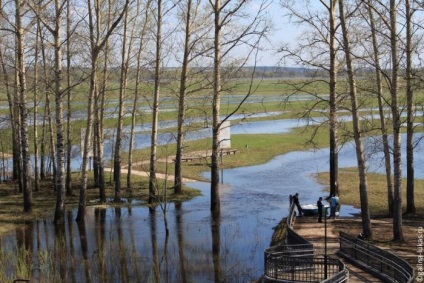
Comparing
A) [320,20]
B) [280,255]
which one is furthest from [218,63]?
[280,255]

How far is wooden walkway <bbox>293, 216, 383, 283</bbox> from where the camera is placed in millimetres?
15695

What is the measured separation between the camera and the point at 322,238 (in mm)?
20859

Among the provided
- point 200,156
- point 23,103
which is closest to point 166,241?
point 23,103

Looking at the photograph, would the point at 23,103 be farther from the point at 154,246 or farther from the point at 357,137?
the point at 357,137

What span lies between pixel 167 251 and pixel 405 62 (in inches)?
432

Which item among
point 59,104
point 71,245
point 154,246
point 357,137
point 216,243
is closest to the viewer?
point 357,137

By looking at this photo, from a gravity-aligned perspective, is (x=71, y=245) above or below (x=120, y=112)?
below

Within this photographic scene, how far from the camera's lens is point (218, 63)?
2772 centimetres

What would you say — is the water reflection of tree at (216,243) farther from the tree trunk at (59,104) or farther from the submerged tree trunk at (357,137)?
the tree trunk at (59,104)

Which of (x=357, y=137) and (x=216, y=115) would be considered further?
(x=216, y=115)

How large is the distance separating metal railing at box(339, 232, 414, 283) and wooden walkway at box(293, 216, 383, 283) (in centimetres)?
21

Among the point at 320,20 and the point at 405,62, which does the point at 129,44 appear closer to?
the point at 320,20

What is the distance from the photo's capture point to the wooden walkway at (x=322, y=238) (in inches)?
618

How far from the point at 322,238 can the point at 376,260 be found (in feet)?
16.6
